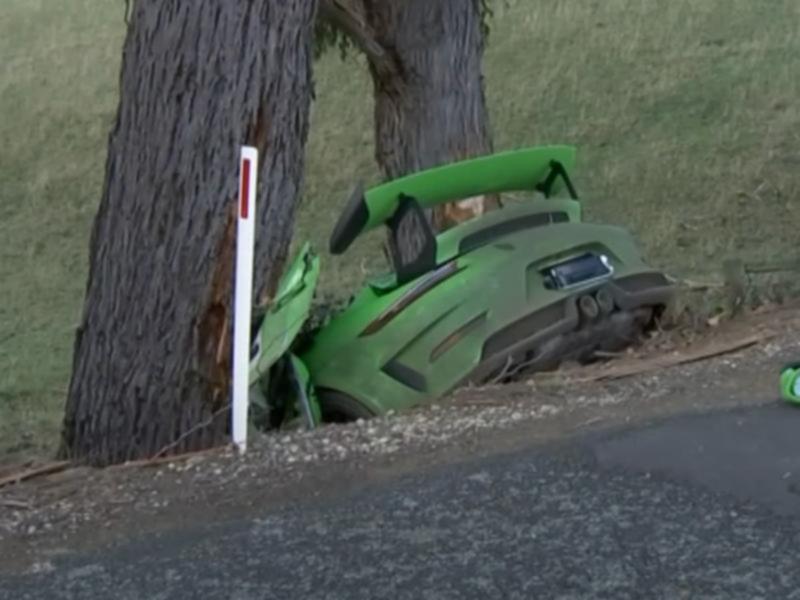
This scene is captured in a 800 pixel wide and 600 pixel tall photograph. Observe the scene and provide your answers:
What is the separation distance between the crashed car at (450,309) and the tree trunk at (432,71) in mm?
4564

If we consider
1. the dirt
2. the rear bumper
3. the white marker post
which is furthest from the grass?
the dirt

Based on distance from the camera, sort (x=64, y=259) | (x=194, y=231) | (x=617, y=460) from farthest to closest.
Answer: (x=64, y=259) → (x=194, y=231) → (x=617, y=460)

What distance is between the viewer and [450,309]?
804 cm

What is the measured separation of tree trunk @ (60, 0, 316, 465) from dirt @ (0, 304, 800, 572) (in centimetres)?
64

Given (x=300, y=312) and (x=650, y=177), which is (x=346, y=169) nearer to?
(x=650, y=177)

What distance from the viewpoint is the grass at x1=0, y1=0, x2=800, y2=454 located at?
17.8 m

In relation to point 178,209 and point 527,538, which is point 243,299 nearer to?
point 178,209

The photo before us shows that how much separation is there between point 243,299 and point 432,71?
6.45 meters

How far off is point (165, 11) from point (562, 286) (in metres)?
2.04

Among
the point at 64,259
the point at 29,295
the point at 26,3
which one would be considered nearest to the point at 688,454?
the point at 29,295

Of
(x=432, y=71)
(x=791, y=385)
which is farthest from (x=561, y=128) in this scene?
(x=791, y=385)

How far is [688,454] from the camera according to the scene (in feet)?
21.1

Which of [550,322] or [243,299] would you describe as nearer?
[243,299]

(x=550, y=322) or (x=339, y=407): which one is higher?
(x=550, y=322)
